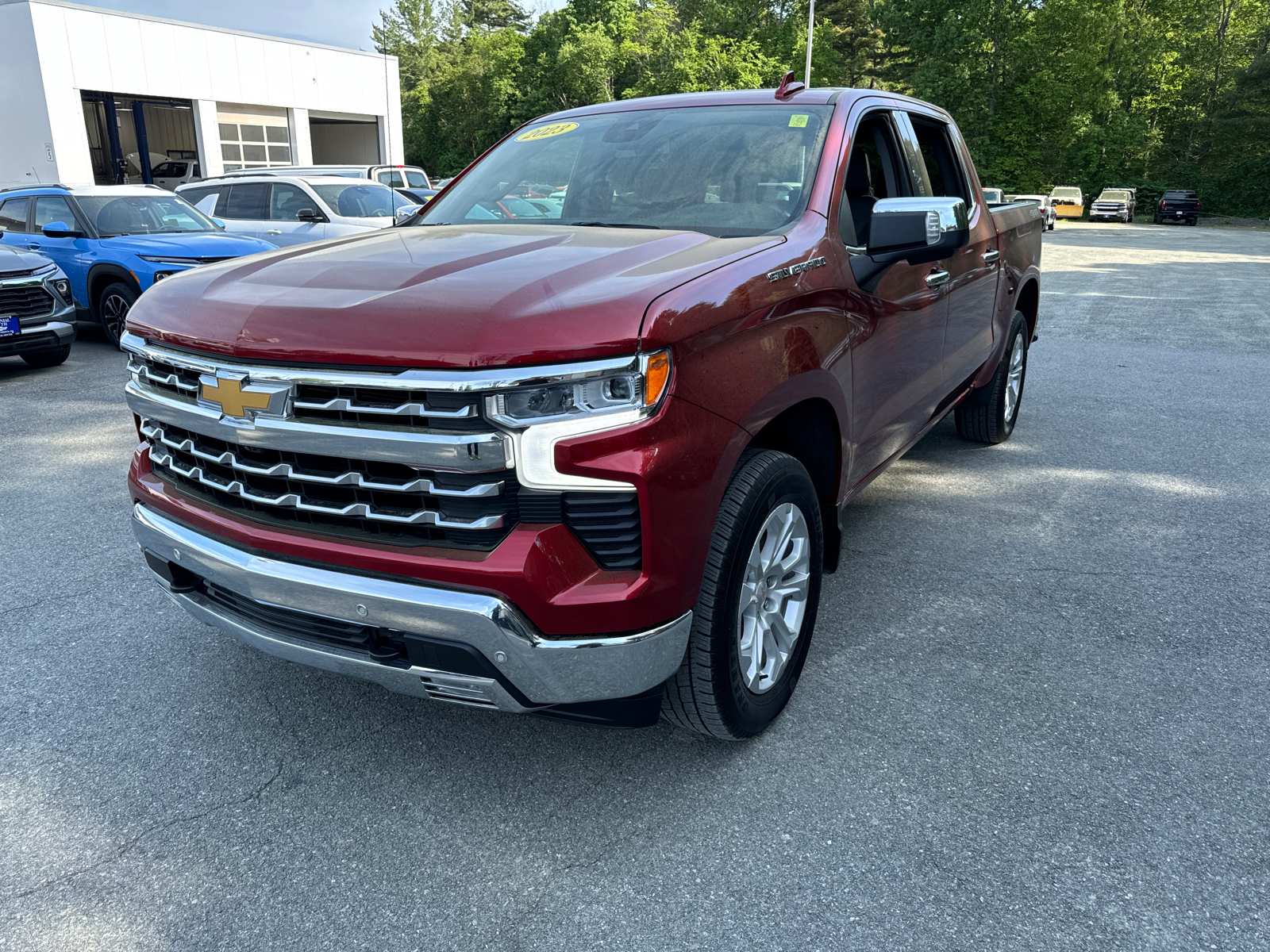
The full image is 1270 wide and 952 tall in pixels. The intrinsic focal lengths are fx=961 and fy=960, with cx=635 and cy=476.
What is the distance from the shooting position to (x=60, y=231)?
374 inches

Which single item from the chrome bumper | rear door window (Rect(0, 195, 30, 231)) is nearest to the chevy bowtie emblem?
the chrome bumper

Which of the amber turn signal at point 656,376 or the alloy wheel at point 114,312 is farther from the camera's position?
the alloy wheel at point 114,312

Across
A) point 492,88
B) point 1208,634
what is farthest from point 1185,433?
point 492,88

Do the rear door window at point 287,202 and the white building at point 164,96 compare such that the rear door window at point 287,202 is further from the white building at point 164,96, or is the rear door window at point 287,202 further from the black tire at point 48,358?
the white building at point 164,96

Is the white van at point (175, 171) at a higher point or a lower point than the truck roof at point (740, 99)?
lower

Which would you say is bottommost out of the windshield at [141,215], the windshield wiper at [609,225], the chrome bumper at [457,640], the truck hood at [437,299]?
the chrome bumper at [457,640]

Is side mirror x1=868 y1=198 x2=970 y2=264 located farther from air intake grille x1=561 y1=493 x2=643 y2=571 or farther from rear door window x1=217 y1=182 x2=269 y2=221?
rear door window x1=217 y1=182 x2=269 y2=221

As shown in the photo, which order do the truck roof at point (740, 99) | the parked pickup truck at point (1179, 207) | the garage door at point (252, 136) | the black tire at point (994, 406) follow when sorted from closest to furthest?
the truck roof at point (740, 99) < the black tire at point (994, 406) < the garage door at point (252, 136) < the parked pickup truck at point (1179, 207)

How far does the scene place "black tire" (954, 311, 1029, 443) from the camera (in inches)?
224

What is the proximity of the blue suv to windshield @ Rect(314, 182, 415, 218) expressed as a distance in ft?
8.01

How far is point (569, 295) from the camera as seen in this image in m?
2.24

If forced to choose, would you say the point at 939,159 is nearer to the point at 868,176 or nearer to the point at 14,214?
the point at 868,176

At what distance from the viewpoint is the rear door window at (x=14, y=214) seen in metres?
10.3

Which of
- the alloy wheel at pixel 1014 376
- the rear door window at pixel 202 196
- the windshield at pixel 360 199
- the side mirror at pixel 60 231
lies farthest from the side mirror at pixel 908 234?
the rear door window at pixel 202 196
